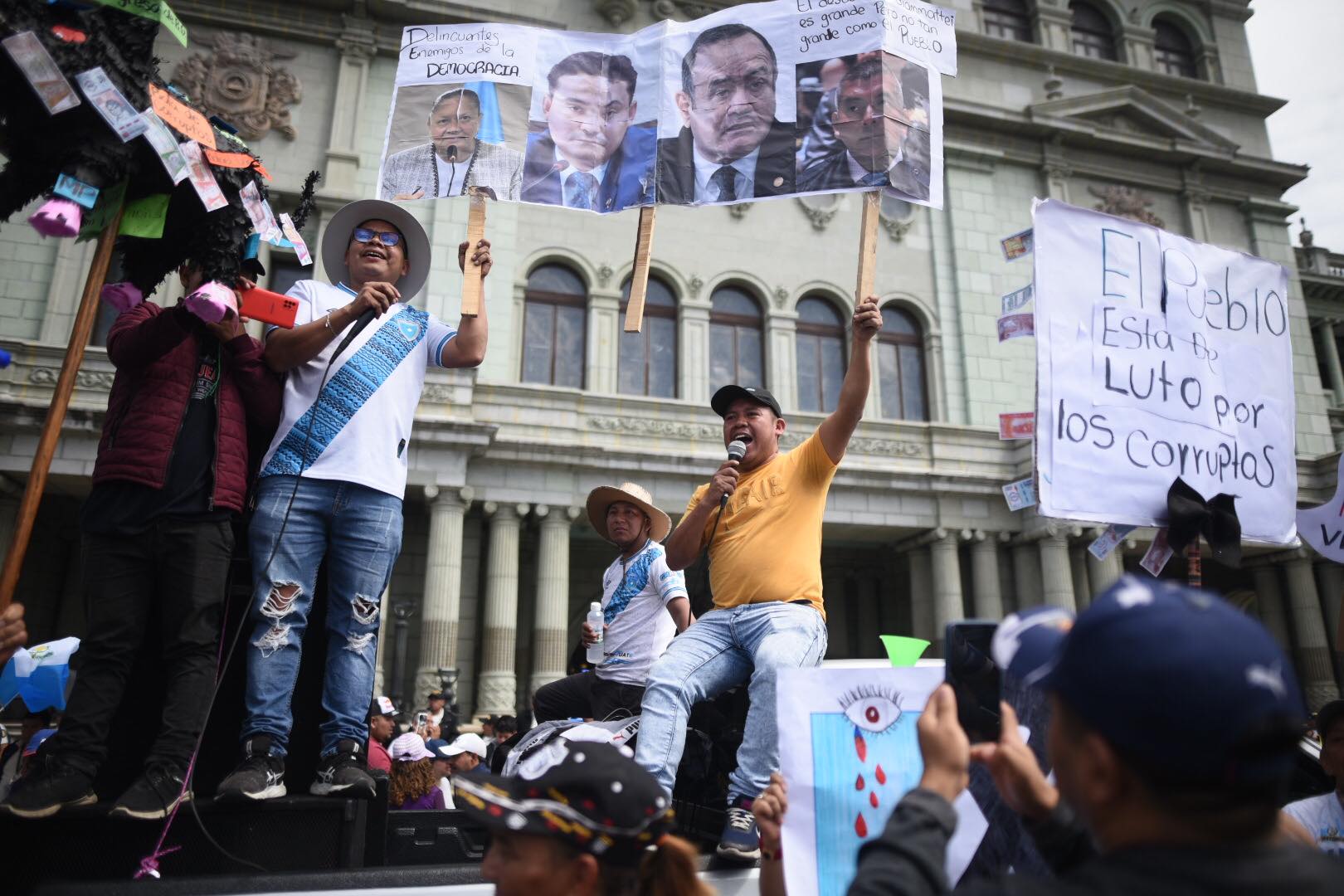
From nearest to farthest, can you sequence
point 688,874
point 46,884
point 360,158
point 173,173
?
point 688,874 < point 46,884 < point 173,173 < point 360,158

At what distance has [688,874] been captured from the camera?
182 centimetres

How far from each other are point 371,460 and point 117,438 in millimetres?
836

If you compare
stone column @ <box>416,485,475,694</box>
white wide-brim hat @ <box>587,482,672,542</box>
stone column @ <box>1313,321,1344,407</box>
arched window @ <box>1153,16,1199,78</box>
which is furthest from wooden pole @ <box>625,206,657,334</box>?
stone column @ <box>1313,321,1344,407</box>

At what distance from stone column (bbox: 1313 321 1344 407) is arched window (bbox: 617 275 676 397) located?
20.7 meters

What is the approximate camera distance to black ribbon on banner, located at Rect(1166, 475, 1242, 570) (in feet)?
15.1

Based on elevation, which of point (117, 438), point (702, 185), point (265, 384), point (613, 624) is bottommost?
point (613, 624)

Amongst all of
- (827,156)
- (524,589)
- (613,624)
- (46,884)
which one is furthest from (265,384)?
(524,589)

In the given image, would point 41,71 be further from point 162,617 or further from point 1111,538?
point 1111,538

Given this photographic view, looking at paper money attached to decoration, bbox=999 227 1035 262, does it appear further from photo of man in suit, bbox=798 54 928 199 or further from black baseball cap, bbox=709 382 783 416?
black baseball cap, bbox=709 382 783 416

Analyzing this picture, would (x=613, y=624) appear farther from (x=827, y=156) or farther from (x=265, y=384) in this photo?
(x=827, y=156)

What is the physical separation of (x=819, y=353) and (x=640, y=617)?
16809 millimetres

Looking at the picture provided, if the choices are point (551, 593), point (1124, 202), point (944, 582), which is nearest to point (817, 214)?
point (1124, 202)

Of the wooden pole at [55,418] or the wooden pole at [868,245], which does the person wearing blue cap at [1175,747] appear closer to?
the wooden pole at [55,418]

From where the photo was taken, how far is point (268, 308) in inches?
131
